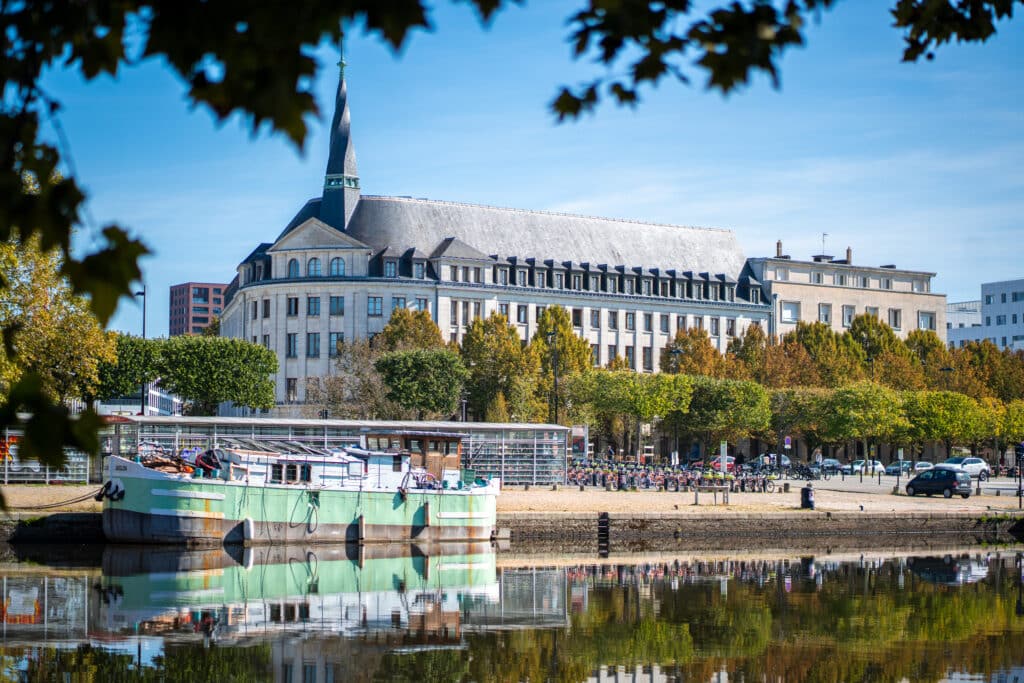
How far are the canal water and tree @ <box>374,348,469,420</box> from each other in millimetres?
38920

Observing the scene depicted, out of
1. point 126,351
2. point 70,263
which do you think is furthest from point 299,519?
point 70,263

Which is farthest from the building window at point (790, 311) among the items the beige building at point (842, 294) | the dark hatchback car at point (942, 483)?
the dark hatchback car at point (942, 483)

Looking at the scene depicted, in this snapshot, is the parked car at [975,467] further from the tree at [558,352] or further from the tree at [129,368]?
the tree at [129,368]

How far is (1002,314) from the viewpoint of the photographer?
165 m

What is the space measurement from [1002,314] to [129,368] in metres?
124

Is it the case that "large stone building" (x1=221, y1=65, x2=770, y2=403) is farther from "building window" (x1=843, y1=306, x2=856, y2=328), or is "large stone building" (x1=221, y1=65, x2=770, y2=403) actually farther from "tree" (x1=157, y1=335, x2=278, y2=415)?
"tree" (x1=157, y1=335, x2=278, y2=415)

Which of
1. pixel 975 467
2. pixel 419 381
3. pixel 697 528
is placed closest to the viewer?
pixel 697 528

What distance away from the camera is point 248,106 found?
5289 mm

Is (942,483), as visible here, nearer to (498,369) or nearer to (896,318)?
(498,369)

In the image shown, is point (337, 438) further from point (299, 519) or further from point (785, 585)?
point (785, 585)

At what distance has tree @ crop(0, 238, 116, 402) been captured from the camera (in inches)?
1522

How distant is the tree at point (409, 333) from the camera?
292ft

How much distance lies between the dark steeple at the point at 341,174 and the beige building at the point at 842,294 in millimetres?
36297

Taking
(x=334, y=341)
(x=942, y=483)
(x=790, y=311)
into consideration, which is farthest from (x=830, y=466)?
(x=334, y=341)
